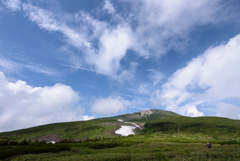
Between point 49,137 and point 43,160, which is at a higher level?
point 43,160

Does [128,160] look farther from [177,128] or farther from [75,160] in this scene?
[177,128]

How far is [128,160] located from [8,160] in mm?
18755

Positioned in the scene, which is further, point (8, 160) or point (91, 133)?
point (91, 133)

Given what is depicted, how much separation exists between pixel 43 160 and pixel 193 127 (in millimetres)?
124489

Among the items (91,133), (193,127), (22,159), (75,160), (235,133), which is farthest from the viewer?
(193,127)

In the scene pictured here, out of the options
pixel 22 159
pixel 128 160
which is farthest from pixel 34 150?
pixel 128 160

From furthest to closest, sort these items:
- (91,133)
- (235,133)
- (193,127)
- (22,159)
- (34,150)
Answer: (193,127)
(91,133)
(235,133)
(34,150)
(22,159)

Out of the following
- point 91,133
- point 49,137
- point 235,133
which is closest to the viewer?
point 235,133

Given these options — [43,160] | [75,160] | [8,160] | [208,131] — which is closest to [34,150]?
[8,160]

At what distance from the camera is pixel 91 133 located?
322 ft

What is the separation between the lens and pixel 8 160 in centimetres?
1858

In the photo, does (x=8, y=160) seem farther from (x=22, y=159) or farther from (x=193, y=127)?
(x=193, y=127)

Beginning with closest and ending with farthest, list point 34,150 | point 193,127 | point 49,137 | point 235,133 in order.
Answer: point 34,150, point 235,133, point 49,137, point 193,127

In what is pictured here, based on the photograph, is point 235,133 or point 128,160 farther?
point 235,133
